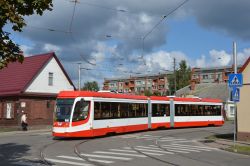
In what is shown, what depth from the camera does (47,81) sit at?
44625mm

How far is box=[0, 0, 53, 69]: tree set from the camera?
1029cm

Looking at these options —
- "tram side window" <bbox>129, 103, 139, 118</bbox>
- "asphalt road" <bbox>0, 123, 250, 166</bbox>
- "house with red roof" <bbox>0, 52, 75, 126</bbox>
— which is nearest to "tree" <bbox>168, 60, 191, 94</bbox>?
"house with red roof" <bbox>0, 52, 75, 126</bbox>

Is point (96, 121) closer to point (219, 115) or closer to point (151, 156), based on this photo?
point (151, 156)

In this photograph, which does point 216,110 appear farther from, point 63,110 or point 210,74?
point 210,74

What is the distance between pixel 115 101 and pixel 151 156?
38.8 feet

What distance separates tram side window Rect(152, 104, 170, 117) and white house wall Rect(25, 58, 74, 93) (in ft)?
47.4

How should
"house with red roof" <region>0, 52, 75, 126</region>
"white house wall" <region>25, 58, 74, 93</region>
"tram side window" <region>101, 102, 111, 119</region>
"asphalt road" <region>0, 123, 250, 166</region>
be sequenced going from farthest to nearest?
"white house wall" <region>25, 58, 74, 93</region>
"house with red roof" <region>0, 52, 75, 126</region>
"tram side window" <region>101, 102, 111, 119</region>
"asphalt road" <region>0, 123, 250, 166</region>

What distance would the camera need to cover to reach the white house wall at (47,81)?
43297 mm

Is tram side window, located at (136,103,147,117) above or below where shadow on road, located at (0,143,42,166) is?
above

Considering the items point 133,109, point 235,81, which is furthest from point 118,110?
point 235,81

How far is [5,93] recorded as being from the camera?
142ft

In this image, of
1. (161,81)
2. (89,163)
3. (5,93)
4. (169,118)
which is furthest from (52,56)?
(161,81)

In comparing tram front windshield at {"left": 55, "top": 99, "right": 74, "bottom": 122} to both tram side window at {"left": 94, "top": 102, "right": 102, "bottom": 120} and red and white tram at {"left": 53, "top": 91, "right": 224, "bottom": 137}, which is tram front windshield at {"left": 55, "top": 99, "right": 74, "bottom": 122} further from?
tram side window at {"left": 94, "top": 102, "right": 102, "bottom": 120}

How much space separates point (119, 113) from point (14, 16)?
732 inches
